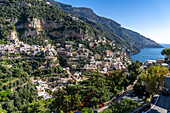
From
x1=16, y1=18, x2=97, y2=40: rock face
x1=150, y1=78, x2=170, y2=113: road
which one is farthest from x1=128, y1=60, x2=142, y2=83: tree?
x1=16, y1=18, x2=97, y2=40: rock face

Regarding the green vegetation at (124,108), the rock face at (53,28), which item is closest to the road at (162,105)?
the green vegetation at (124,108)

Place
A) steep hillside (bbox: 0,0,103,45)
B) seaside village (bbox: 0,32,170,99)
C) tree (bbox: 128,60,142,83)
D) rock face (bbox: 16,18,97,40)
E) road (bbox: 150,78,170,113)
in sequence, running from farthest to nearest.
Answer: rock face (bbox: 16,18,97,40) < steep hillside (bbox: 0,0,103,45) < seaside village (bbox: 0,32,170,99) < tree (bbox: 128,60,142,83) < road (bbox: 150,78,170,113)

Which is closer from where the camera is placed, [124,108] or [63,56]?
[124,108]

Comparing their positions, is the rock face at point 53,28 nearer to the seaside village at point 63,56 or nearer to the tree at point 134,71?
the seaside village at point 63,56

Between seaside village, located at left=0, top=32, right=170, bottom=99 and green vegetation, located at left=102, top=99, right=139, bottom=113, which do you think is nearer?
green vegetation, located at left=102, top=99, right=139, bottom=113

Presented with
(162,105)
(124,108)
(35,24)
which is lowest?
(162,105)

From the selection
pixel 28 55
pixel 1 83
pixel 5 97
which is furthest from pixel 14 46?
pixel 5 97

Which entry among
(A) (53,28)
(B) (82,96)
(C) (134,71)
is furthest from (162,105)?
(A) (53,28)

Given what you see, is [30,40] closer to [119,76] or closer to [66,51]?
[66,51]

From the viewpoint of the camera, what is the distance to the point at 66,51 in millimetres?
60031

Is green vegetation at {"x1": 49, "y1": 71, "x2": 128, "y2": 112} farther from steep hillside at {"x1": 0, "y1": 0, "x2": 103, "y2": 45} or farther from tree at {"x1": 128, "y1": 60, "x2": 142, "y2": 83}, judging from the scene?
steep hillside at {"x1": 0, "y1": 0, "x2": 103, "y2": 45}

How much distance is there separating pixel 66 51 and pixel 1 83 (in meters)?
38.1

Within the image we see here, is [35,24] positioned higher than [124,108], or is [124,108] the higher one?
[35,24]

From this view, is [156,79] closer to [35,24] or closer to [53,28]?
[35,24]
